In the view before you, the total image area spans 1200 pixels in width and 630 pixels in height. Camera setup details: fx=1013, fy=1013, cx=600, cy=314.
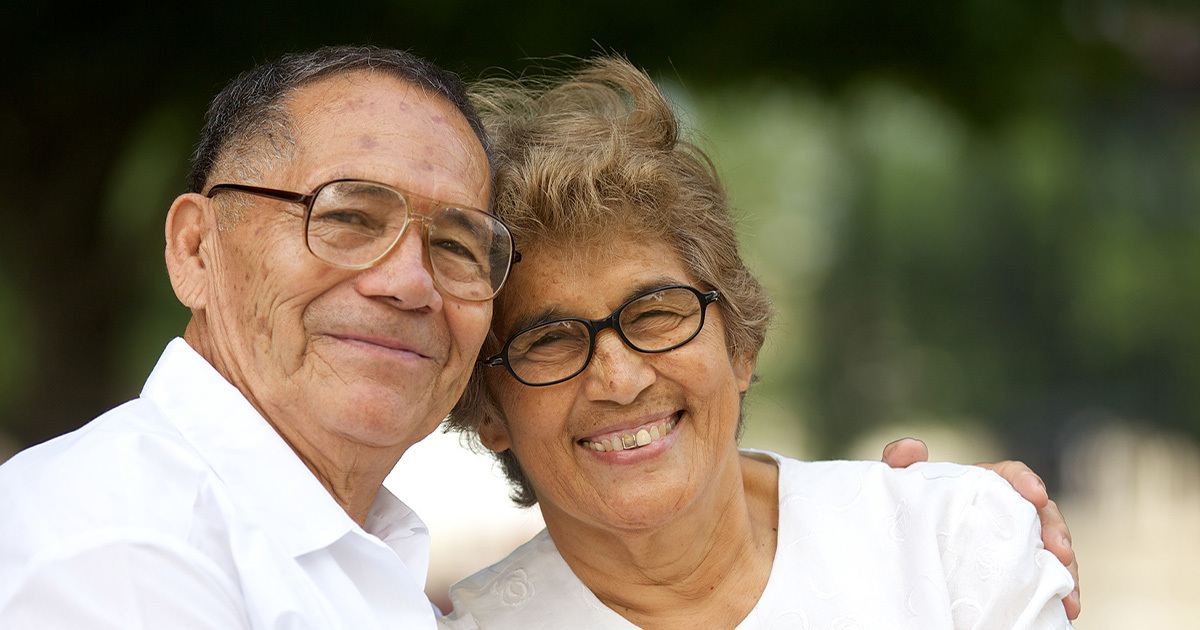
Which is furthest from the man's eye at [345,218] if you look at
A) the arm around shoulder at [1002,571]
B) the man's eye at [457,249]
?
the arm around shoulder at [1002,571]

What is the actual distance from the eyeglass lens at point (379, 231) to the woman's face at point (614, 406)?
0.29 metres

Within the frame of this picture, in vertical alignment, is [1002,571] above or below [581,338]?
below

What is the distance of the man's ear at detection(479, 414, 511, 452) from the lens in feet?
8.77

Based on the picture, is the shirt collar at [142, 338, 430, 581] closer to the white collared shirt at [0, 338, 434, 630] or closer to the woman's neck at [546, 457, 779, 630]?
the white collared shirt at [0, 338, 434, 630]

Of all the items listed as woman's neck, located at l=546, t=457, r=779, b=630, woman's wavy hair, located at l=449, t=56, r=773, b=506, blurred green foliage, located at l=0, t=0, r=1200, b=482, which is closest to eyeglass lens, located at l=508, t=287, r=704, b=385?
woman's wavy hair, located at l=449, t=56, r=773, b=506

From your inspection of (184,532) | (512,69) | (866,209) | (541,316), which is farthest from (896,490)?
(866,209)

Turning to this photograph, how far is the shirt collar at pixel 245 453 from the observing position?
1.81 meters

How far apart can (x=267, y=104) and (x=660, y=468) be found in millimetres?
1221

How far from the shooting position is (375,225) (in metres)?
2.06

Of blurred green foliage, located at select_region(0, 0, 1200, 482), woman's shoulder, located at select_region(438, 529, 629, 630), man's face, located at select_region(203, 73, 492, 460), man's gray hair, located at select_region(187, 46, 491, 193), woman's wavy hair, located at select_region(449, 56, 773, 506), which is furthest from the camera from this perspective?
blurred green foliage, located at select_region(0, 0, 1200, 482)

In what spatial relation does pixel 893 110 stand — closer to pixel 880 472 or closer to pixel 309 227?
pixel 880 472

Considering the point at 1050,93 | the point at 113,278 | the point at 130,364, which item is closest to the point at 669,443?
the point at 113,278

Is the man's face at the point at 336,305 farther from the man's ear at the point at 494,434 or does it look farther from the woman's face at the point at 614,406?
the man's ear at the point at 494,434

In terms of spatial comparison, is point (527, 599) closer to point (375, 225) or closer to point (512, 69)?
point (375, 225)
